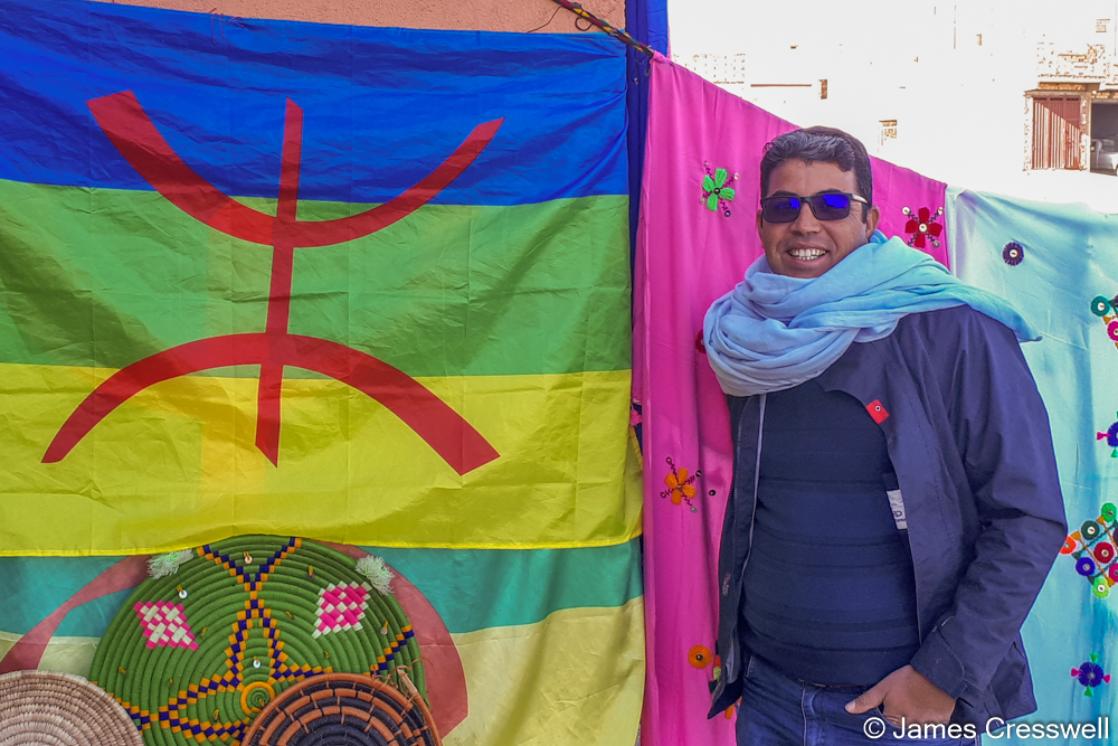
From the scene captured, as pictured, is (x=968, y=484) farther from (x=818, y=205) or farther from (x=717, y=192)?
(x=717, y=192)

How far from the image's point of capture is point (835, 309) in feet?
5.83

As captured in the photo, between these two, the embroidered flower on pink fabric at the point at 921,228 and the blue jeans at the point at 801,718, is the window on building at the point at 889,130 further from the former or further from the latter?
the blue jeans at the point at 801,718

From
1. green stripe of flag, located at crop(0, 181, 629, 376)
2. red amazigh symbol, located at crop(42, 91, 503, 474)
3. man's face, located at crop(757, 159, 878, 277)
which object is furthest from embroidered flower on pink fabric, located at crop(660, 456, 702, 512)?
man's face, located at crop(757, 159, 878, 277)

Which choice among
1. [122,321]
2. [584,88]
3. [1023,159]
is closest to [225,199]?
[122,321]

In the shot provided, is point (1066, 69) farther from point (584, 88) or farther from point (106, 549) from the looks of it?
point (106, 549)

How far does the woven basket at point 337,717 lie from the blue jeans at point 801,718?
722 millimetres

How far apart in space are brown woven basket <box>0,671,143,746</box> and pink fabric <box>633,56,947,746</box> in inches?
48.7

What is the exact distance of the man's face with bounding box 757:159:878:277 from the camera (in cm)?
189

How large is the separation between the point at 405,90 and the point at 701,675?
1621 mm

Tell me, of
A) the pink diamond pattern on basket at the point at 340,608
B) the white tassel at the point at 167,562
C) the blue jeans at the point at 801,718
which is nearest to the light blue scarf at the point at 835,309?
the blue jeans at the point at 801,718

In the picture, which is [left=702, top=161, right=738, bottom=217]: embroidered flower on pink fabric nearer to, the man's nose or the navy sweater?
the man's nose

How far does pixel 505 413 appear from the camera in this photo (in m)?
2.28

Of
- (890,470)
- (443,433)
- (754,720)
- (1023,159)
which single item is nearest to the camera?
(890,470)

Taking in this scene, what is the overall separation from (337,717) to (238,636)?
0.98 feet
